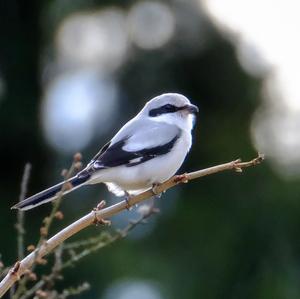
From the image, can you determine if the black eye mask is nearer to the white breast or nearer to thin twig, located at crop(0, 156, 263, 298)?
the white breast

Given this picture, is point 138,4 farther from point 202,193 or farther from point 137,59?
point 202,193

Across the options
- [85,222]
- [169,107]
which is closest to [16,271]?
[85,222]

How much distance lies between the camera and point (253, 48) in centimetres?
938

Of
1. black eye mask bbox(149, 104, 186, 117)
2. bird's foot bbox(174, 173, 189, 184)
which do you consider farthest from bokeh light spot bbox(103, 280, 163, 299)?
bird's foot bbox(174, 173, 189, 184)

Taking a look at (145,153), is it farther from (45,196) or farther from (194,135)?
(194,135)

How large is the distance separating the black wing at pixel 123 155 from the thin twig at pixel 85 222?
1.64 ft

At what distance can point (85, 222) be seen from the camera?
268 cm

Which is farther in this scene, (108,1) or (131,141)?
(108,1)

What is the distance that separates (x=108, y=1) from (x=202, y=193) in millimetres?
1950

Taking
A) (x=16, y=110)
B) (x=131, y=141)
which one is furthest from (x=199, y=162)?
(x=131, y=141)

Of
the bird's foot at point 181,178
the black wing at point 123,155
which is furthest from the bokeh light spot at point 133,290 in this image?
the bird's foot at point 181,178

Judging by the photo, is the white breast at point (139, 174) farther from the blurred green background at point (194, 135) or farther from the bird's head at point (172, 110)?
the blurred green background at point (194, 135)

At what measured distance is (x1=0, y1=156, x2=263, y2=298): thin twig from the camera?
2.45 m

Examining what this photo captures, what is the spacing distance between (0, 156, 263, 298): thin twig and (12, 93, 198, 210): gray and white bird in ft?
1.56
